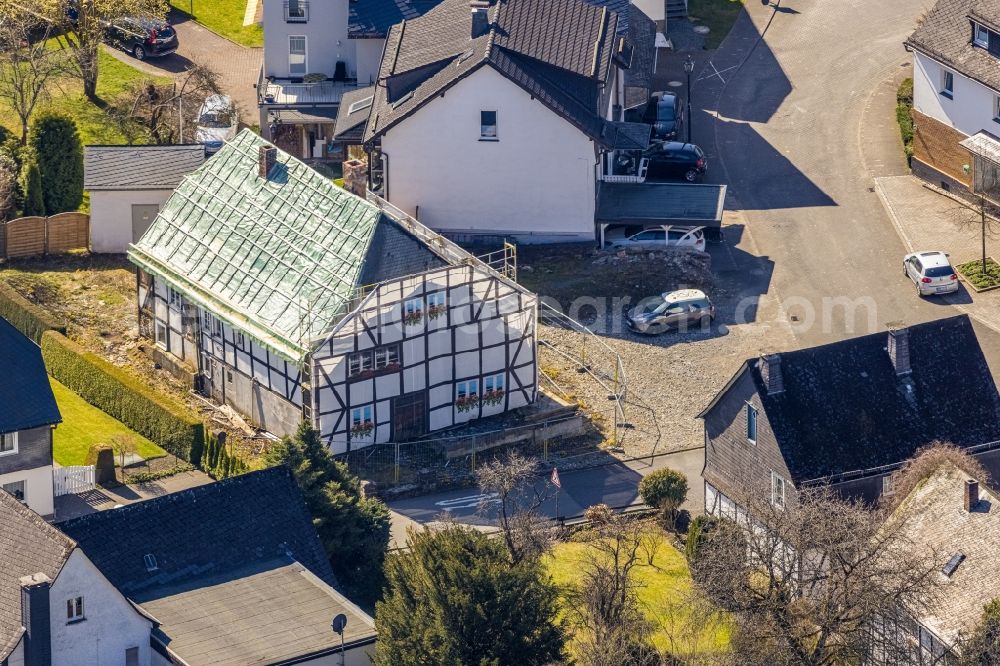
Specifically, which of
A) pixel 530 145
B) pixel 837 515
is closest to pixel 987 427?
pixel 837 515

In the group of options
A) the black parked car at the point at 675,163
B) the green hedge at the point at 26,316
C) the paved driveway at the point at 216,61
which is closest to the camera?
the green hedge at the point at 26,316

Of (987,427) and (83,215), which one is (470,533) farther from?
(83,215)

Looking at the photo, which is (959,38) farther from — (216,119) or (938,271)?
(216,119)

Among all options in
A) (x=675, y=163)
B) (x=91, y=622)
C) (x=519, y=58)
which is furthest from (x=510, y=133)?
(x=91, y=622)

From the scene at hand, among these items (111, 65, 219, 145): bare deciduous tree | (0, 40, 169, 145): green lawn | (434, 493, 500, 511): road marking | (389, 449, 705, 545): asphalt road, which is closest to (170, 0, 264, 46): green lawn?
(0, 40, 169, 145): green lawn

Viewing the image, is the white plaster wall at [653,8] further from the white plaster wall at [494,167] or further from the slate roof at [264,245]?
the slate roof at [264,245]

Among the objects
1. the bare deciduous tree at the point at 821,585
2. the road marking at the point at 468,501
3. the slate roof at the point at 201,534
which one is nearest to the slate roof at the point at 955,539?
the bare deciduous tree at the point at 821,585
